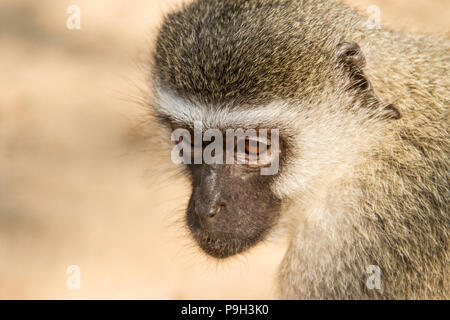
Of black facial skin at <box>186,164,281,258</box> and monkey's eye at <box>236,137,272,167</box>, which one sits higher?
monkey's eye at <box>236,137,272,167</box>

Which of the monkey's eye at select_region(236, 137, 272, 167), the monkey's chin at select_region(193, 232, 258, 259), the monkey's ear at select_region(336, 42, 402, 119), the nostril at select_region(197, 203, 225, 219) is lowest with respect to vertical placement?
the monkey's chin at select_region(193, 232, 258, 259)

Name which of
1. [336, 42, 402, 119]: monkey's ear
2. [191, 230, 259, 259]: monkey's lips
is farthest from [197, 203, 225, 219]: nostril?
[336, 42, 402, 119]: monkey's ear

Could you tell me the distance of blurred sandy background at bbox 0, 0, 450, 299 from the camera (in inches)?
185

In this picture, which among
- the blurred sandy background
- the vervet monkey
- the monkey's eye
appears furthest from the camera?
the blurred sandy background

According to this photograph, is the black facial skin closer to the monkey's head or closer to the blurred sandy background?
the monkey's head

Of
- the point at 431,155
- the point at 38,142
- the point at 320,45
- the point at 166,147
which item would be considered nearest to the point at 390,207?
the point at 431,155

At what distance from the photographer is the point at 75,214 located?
5098 mm

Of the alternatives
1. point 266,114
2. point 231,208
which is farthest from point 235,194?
point 266,114

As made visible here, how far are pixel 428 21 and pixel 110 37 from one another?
3142 millimetres

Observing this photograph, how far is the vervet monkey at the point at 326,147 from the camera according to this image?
281cm

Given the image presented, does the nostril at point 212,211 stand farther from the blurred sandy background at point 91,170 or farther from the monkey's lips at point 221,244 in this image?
the blurred sandy background at point 91,170

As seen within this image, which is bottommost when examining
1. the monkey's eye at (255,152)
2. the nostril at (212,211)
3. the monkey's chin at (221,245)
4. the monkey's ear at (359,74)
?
the monkey's chin at (221,245)

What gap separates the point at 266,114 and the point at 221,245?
66cm

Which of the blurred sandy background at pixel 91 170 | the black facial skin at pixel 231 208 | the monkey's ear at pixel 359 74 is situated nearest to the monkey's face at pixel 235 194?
A: the black facial skin at pixel 231 208
